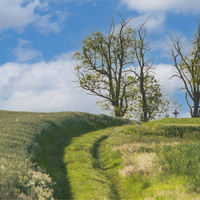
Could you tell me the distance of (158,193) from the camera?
24.5 ft

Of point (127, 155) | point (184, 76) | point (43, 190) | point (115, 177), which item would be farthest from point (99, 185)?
point (184, 76)

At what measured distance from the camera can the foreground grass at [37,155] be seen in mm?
7316

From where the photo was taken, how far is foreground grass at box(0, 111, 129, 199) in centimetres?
732

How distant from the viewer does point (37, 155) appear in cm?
1160

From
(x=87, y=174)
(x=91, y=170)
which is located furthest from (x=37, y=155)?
(x=87, y=174)

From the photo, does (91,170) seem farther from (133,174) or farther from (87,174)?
(133,174)

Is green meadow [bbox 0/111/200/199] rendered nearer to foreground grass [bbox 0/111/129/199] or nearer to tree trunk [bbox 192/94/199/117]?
foreground grass [bbox 0/111/129/199]

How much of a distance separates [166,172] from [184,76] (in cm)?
3015

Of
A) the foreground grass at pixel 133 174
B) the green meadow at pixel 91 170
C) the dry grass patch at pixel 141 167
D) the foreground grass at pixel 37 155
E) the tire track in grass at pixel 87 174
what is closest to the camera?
the foreground grass at pixel 37 155

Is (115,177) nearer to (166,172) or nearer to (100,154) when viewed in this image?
(166,172)

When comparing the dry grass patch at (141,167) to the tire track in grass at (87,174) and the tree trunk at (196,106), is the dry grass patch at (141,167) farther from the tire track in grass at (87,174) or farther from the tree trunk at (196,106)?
the tree trunk at (196,106)

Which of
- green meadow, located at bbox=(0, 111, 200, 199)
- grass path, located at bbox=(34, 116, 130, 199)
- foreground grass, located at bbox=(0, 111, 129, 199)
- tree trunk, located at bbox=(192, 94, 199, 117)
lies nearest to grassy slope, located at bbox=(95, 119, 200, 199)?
green meadow, located at bbox=(0, 111, 200, 199)

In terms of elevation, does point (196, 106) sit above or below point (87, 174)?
above

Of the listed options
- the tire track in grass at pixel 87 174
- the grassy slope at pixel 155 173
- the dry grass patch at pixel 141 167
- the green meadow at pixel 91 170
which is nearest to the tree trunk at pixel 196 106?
the green meadow at pixel 91 170
